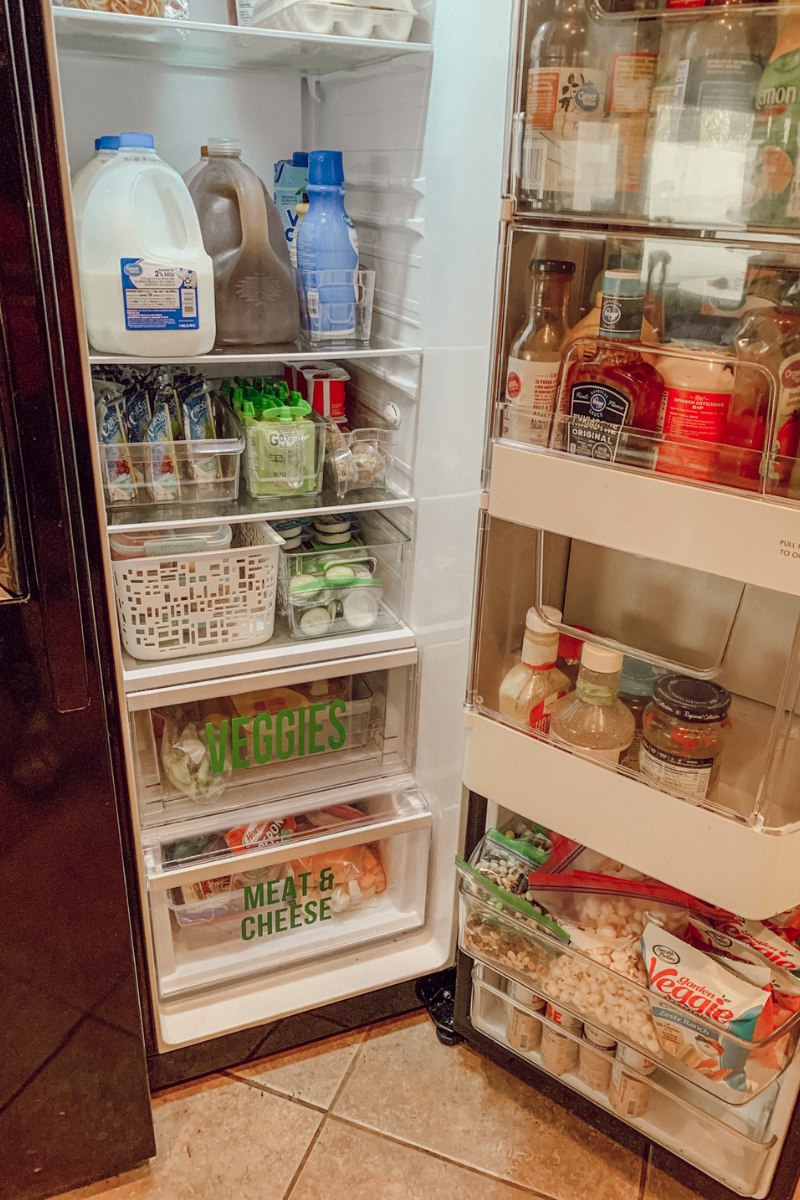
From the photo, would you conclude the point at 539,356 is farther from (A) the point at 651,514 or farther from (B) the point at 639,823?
(B) the point at 639,823

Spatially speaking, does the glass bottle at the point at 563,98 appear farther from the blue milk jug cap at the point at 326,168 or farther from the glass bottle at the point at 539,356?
the blue milk jug cap at the point at 326,168

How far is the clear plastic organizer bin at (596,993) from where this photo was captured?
1.10 m

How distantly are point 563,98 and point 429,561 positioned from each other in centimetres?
67

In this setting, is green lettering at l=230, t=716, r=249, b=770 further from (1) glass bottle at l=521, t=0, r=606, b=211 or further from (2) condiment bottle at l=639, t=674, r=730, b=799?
(1) glass bottle at l=521, t=0, r=606, b=211

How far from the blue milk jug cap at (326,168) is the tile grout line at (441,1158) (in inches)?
56.2

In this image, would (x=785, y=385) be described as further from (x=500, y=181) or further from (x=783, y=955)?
(x=783, y=955)

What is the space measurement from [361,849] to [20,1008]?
0.64m

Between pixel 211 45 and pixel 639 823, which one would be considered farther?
pixel 211 45

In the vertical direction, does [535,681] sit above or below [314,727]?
above

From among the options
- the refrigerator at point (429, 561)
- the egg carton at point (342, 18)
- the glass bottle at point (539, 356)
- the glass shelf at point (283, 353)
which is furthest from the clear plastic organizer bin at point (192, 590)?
the egg carton at point (342, 18)

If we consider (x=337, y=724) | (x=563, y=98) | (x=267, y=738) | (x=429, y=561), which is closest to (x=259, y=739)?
(x=267, y=738)

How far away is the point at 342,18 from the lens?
118cm

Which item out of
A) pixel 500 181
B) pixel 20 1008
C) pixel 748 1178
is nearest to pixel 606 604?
pixel 500 181

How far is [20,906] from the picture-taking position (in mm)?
1143
